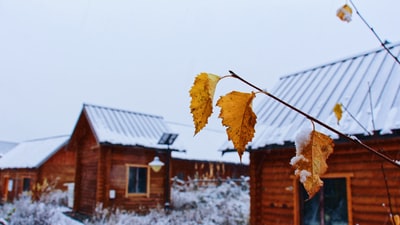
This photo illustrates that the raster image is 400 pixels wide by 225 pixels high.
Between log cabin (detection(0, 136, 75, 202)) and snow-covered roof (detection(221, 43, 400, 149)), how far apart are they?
17880mm

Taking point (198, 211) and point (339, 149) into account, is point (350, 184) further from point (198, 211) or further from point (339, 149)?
point (198, 211)

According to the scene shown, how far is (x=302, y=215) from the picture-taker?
29.0 ft

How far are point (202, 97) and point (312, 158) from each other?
299 millimetres

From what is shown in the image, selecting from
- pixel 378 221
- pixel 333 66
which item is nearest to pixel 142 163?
pixel 333 66

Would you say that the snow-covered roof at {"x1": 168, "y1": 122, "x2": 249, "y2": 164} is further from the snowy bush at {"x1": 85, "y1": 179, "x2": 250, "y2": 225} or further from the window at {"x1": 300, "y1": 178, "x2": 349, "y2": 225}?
the window at {"x1": 300, "y1": 178, "x2": 349, "y2": 225}

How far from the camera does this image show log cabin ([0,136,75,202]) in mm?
25750

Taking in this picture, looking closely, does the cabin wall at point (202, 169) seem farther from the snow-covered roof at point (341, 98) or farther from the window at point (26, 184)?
the snow-covered roof at point (341, 98)

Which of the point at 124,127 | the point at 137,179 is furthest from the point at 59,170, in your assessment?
the point at 137,179

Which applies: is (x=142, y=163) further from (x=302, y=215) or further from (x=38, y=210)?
(x=302, y=215)

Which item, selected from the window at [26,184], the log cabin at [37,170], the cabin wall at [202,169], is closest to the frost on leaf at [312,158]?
the log cabin at [37,170]

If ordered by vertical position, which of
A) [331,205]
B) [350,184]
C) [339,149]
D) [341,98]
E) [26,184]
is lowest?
[26,184]

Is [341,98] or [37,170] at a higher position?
[341,98]

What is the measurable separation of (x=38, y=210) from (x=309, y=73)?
11429 millimetres

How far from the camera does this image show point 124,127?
17516 millimetres
